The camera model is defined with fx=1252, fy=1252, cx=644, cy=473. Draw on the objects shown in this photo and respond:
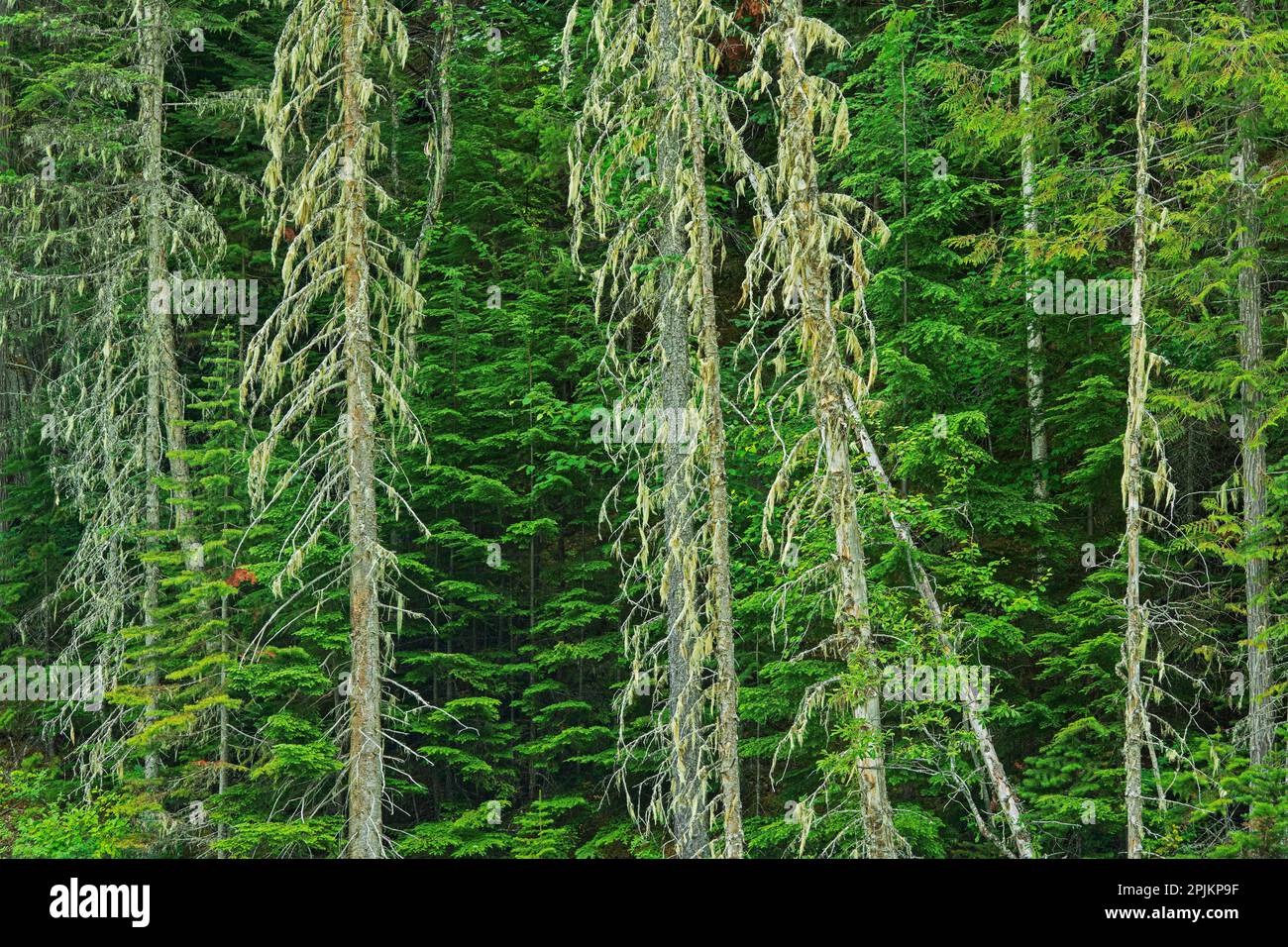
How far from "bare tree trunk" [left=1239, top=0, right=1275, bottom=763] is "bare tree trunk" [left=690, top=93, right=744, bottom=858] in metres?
5.60

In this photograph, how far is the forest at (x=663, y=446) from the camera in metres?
13.2

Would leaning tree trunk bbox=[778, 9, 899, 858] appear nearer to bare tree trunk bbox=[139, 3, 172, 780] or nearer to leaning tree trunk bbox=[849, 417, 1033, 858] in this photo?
leaning tree trunk bbox=[849, 417, 1033, 858]

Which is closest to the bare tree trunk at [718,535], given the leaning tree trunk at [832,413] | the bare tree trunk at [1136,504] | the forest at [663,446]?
the forest at [663,446]

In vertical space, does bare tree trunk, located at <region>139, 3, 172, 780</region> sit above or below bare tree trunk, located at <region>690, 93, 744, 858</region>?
above

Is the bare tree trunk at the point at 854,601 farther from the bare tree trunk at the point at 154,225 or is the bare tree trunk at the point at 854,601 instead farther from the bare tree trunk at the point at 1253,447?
the bare tree trunk at the point at 154,225

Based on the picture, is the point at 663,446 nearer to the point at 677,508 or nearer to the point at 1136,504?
the point at 677,508

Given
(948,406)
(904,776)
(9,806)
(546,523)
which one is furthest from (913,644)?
(9,806)

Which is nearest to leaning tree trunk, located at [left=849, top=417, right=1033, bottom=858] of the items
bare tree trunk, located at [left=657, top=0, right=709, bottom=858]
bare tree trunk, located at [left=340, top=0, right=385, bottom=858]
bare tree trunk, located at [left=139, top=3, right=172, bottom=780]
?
bare tree trunk, located at [left=657, top=0, right=709, bottom=858]

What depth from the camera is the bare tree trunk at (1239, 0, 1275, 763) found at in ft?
44.3

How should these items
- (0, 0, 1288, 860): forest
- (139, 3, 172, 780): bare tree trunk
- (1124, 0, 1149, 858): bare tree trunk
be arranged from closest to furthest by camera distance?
(1124, 0, 1149, 858): bare tree trunk < (0, 0, 1288, 860): forest < (139, 3, 172, 780): bare tree trunk

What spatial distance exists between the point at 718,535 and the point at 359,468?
4003mm

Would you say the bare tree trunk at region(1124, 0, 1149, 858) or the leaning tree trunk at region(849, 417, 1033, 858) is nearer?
the bare tree trunk at region(1124, 0, 1149, 858)

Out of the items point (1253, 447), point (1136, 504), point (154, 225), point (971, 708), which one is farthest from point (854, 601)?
point (154, 225)

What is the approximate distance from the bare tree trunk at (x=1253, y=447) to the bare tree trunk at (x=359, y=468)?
945 cm
